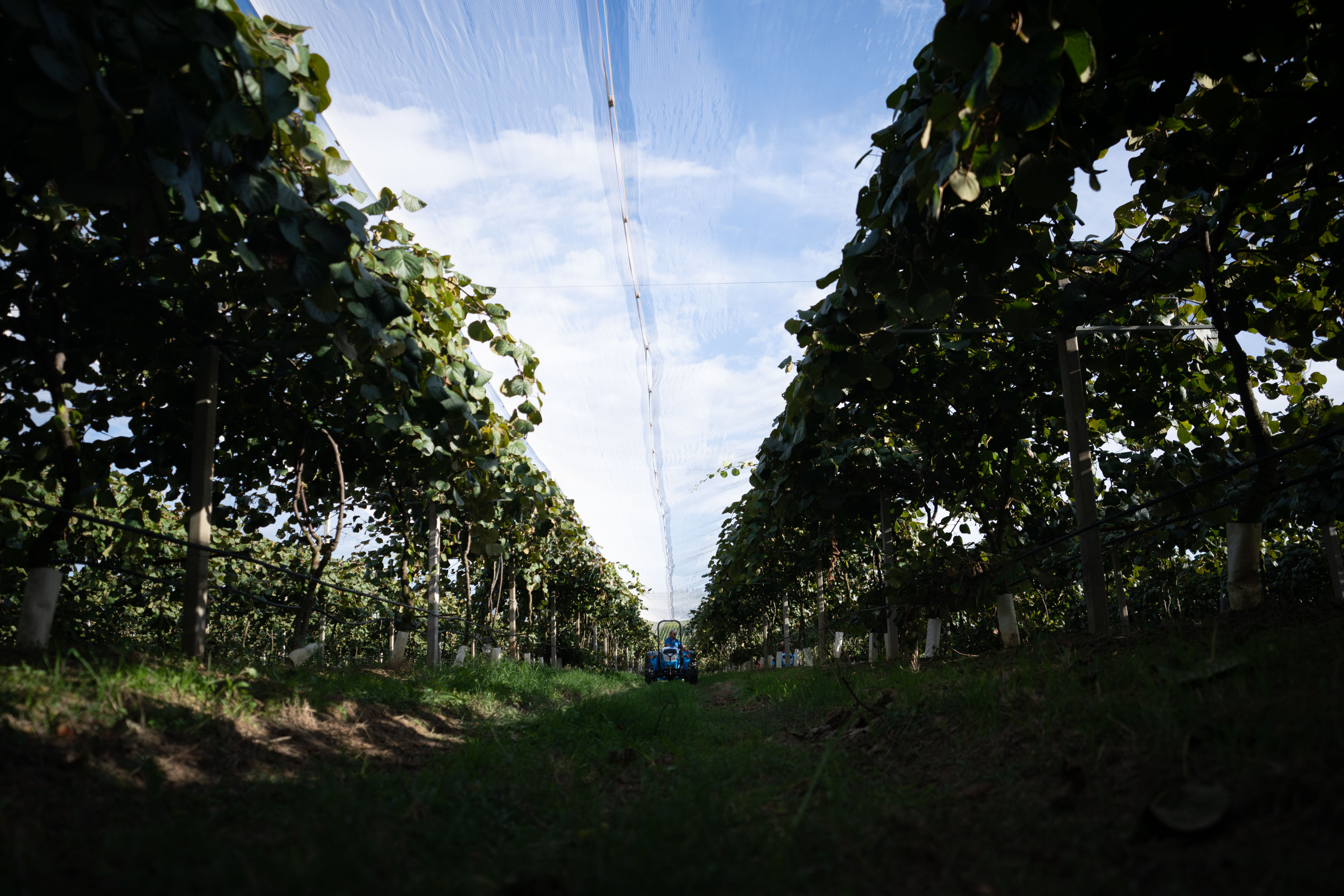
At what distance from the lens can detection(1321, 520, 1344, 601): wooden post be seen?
8305 mm

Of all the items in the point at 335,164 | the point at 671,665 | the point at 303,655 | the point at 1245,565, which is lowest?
the point at 671,665

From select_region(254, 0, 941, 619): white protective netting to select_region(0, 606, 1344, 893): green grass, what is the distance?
2688 millimetres

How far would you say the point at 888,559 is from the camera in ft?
28.2

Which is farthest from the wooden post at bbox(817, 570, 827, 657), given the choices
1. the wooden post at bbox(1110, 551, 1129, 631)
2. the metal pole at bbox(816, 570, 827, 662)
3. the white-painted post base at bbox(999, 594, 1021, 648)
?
the white-painted post base at bbox(999, 594, 1021, 648)

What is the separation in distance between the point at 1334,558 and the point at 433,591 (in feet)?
35.6

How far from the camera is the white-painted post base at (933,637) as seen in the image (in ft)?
25.4

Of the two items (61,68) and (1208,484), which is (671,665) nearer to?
Result: (1208,484)

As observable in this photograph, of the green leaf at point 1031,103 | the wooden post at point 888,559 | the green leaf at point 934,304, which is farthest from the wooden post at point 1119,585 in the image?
the green leaf at point 1031,103

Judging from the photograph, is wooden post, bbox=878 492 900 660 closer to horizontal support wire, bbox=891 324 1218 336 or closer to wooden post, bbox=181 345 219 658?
horizontal support wire, bbox=891 324 1218 336

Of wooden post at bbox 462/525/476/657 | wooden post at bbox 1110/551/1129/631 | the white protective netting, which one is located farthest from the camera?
wooden post at bbox 1110/551/1129/631

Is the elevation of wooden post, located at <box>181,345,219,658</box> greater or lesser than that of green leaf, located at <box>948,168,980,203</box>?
lesser

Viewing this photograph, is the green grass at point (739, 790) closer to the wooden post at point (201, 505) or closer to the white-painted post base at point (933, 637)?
the wooden post at point (201, 505)

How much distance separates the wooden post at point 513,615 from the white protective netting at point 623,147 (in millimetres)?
3130

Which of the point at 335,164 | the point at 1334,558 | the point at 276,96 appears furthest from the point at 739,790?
the point at 1334,558
